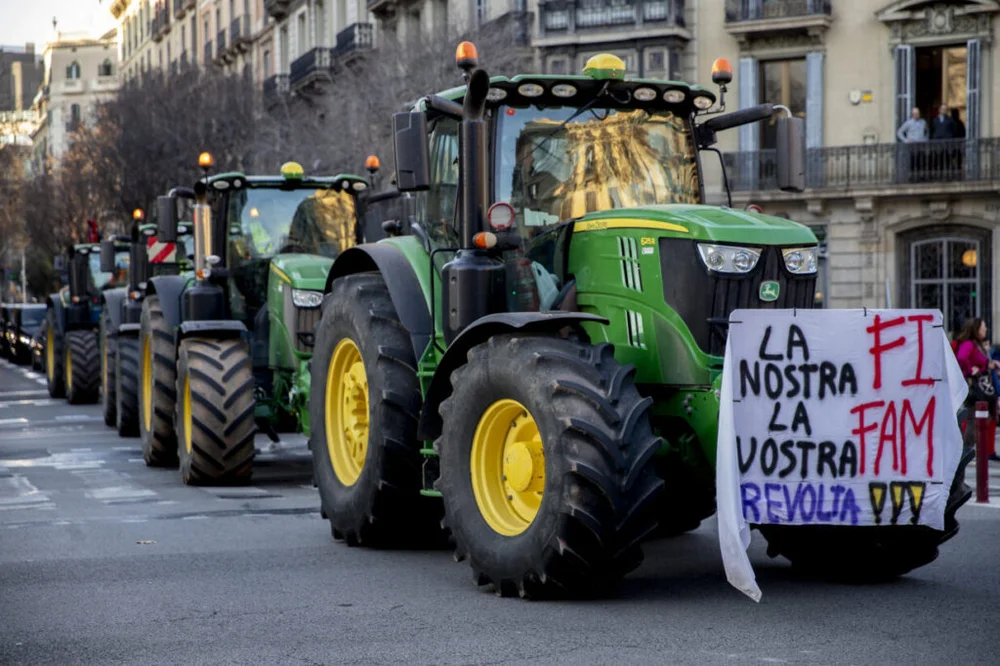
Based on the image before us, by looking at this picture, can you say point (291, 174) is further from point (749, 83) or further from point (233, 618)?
point (749, 83)

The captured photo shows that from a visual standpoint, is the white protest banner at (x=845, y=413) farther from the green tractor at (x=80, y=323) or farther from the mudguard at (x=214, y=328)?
the green tractor at (x=80, y=323)

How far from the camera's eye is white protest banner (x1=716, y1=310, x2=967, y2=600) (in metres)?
7.64

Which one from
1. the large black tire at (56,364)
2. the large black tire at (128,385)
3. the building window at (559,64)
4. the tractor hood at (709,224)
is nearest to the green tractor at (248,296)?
the large black tire at (128,385)

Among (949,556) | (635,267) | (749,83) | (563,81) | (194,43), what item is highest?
(194,43)

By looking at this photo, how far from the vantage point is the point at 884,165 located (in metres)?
34.6

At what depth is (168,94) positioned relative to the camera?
157ft

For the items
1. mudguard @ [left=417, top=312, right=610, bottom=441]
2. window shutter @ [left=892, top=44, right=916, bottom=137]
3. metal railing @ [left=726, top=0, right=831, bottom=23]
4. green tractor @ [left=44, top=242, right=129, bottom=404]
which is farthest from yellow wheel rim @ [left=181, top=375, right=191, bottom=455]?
window shutter @ [left=892, top=44, right=916, bottom=137]

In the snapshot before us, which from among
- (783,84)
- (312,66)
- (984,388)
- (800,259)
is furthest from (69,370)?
(312,66)

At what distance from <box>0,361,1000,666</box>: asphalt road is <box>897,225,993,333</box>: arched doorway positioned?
77.8 feet

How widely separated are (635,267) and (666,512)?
2.12 meters

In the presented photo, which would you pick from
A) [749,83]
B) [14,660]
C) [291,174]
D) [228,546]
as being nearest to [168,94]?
[749,83]

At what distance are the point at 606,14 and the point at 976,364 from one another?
20.4 meters

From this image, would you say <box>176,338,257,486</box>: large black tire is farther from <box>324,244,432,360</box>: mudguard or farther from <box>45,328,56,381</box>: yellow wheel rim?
<box>45,328,56,381</box>: yellow wheel rim

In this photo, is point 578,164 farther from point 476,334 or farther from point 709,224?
point 476,334
